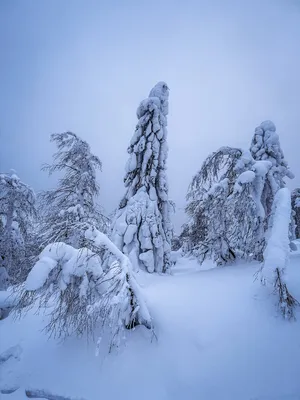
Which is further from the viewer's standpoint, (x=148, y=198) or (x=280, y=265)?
(x=148, y=198)

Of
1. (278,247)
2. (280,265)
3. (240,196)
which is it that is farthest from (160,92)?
(280,265)

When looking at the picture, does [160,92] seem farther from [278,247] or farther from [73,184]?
[278,247]

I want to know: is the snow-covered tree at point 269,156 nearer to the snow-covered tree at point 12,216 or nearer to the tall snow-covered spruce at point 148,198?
the tall snow-covered spruce at point 148,198

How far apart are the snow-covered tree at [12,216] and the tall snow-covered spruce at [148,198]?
5.28 m

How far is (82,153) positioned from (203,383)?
906 cm

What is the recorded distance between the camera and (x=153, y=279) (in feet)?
24.3

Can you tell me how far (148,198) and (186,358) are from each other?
6319 millimetres

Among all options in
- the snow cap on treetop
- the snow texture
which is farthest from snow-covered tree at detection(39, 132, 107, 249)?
the snow texture

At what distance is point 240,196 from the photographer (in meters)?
6.66

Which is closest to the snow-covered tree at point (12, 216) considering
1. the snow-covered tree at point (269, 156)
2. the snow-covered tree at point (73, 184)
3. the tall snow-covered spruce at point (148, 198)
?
the snow-covered tree at point (73, 184)

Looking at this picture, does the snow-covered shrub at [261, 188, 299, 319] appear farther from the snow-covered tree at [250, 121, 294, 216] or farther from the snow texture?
the snow-covered tree at [250, 121, 294, 216]

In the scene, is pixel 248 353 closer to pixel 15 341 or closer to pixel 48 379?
pixel 48 379

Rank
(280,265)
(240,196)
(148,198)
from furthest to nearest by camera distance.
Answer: (148,198) < (240,196) < (280,265)

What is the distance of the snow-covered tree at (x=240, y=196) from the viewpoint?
6688 mm
